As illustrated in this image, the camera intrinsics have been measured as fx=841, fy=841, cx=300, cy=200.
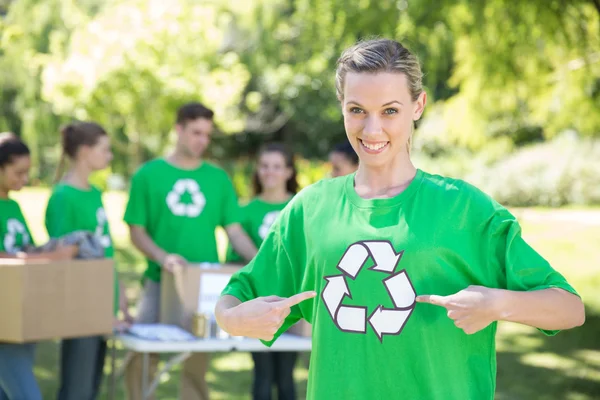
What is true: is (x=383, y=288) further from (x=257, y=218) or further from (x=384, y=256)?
(x=257, y=218)

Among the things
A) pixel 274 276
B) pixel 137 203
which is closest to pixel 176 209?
pixel 137 203

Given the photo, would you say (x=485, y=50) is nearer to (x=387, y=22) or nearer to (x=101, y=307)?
(x=387, y=22)

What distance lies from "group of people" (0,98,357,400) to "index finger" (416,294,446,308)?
2845 mm

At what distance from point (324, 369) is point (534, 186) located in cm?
1905

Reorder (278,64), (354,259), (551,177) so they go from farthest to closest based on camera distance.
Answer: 1. (278,64)
2. (551,177)
3. (354,259)

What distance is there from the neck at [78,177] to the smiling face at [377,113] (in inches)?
120

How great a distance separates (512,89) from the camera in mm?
8453

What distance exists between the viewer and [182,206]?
16.9 ft

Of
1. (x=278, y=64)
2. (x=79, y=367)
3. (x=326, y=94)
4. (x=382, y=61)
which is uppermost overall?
(x=278, y=64)

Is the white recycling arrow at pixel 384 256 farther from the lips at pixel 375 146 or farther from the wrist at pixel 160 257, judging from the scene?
the wrist at pixel 160 257

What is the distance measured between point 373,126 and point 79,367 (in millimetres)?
3028

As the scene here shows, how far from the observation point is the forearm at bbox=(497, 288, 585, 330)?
68.6 inches

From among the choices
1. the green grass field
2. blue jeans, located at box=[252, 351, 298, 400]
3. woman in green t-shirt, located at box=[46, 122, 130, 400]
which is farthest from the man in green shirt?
the green grass field

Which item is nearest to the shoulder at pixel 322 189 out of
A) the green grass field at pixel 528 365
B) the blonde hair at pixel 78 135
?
the blonde hair at pixel 78 135
